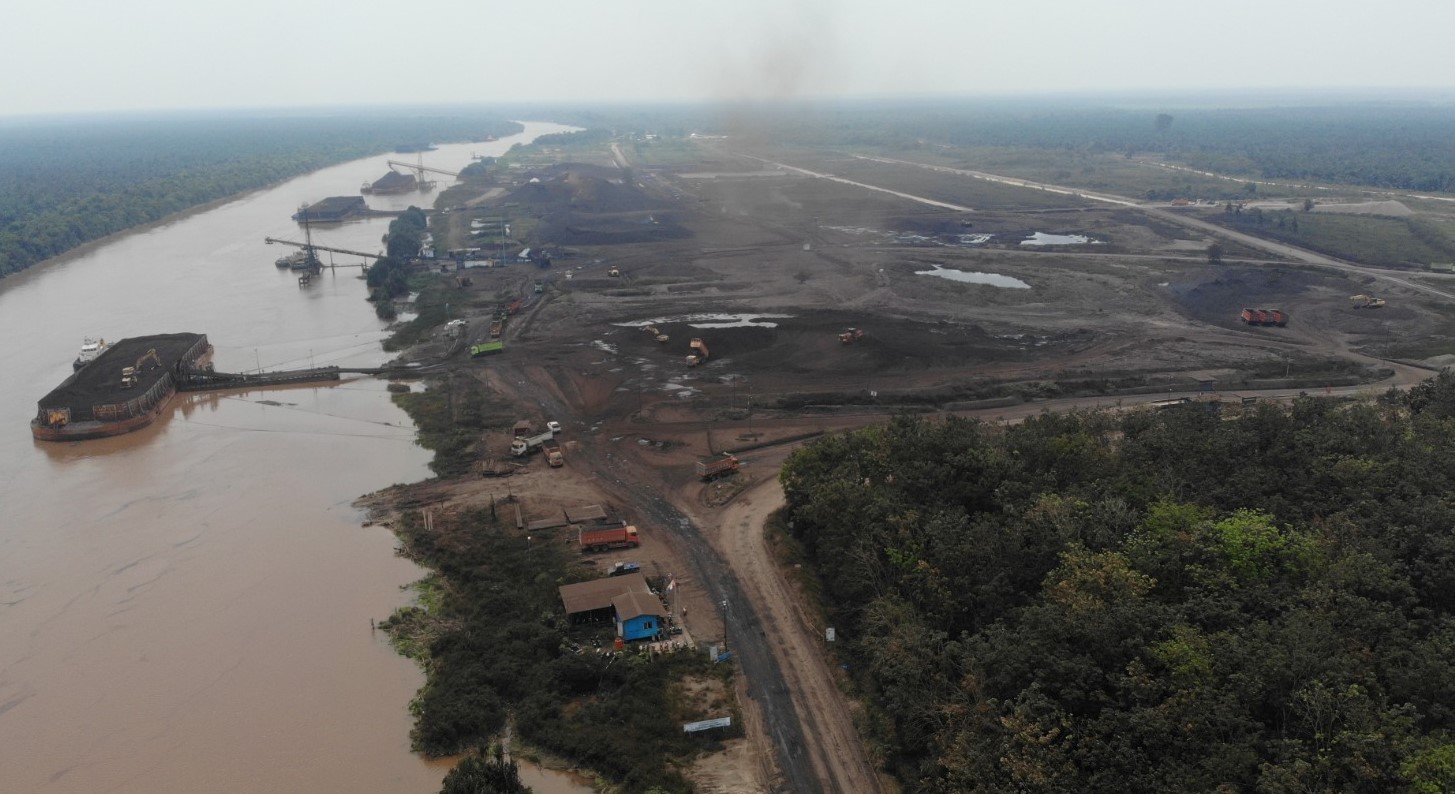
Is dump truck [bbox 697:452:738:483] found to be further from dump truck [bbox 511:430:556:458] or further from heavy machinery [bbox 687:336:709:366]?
heavy machinery [bbox 687:336:709:366]

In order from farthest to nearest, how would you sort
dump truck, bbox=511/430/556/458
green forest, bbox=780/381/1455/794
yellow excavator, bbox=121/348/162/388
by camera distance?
yellow excavator, bbox=121/348/162/388 < dump truck, bbox=511/430/556/458 < green forest, bbox=780/381/1455/794

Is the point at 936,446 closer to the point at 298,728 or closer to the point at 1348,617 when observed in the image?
the point at 1348,617

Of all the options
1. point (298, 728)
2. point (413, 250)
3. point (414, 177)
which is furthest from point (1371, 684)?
point (414, 177)

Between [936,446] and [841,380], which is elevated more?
[936,446]

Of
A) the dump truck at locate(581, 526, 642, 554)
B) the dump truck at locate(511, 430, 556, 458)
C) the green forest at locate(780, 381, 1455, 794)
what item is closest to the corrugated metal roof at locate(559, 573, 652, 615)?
the dump truck at locate(581, 526, 642, 554)

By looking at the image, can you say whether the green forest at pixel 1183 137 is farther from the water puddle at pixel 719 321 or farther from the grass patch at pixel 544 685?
the grass patch at pixel 544 685

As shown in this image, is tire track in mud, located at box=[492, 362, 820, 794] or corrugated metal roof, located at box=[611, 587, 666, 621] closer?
tire track in mud, located at box=[492, 362, 820, 794]
